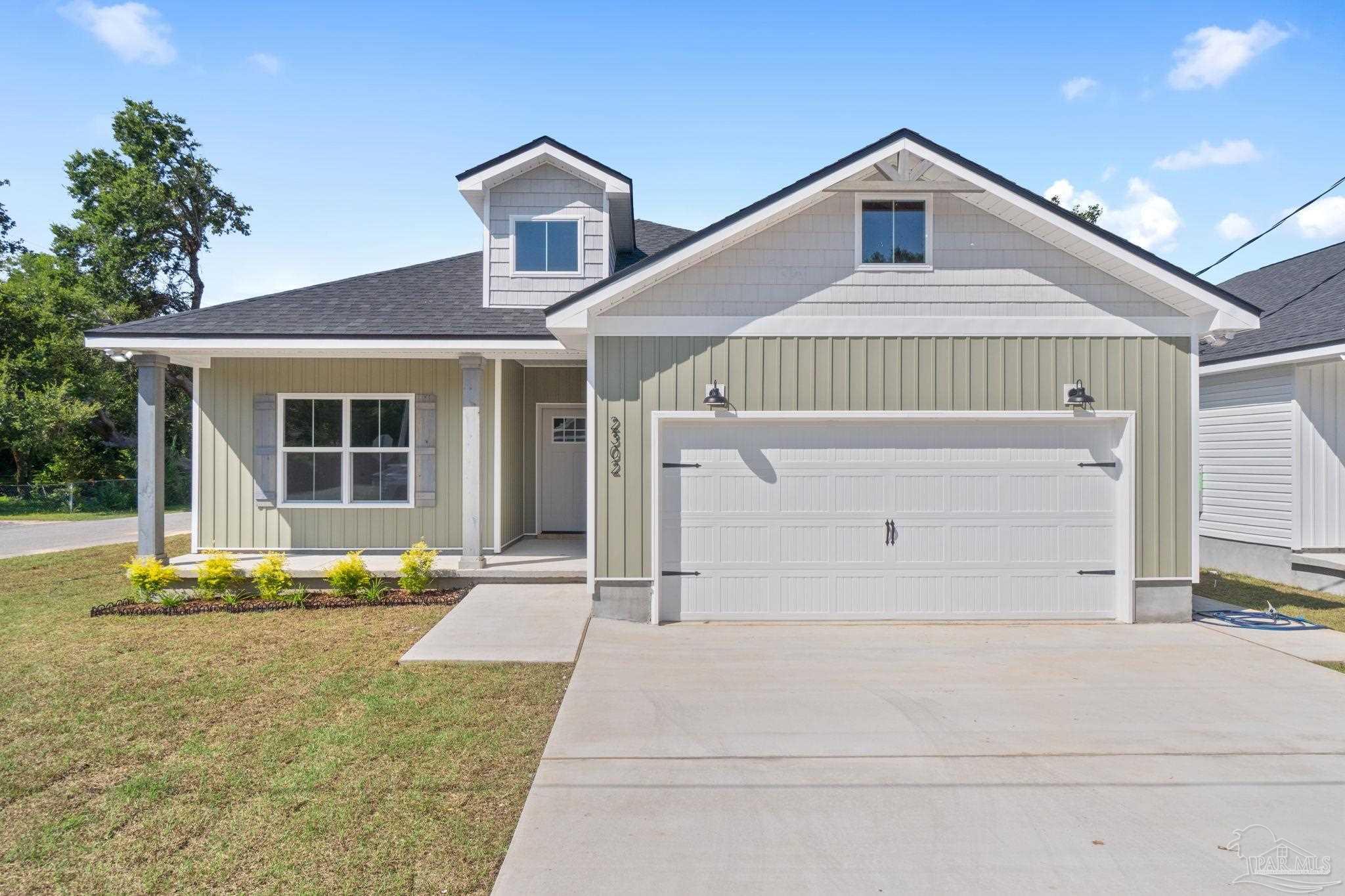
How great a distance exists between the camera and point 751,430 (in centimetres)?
739

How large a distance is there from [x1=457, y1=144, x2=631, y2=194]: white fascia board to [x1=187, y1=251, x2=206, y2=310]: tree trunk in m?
23.5

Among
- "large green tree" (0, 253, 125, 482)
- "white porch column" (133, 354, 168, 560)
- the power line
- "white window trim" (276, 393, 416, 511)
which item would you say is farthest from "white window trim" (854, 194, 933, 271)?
"large green tree" (0, 253, 125, 482)

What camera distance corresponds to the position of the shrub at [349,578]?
26.5 ft

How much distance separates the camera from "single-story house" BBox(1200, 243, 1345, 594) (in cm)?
938

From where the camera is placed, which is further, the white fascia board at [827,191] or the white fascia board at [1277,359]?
the white fascia board at [1277,359]

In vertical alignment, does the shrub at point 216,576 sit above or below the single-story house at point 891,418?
below

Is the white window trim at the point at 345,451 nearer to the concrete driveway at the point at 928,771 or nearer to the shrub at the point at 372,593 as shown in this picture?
the shrub at the point at 372,593

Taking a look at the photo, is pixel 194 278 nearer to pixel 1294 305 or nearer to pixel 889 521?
pixel 889 521

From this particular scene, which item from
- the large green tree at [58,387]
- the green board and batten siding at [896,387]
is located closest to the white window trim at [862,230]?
the green board and batten siding at [896,387]

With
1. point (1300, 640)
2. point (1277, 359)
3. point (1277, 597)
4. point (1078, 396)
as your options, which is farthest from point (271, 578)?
point (1277, 359)

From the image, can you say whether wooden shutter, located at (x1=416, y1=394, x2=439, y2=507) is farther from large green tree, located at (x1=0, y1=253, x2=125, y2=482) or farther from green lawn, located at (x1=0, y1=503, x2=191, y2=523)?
large green tree, located at (x1=0, y1=253, x2=125, y2=482)

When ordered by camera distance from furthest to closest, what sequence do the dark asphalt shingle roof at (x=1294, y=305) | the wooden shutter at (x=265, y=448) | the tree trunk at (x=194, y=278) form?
the tree trunk at (x=194, y=278), the wooden shutter at (x=265, y=448), the dark asphalt shingle roof at (x=1294, y=305)

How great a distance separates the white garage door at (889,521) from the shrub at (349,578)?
3551 mm

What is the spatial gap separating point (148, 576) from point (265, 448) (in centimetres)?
233
